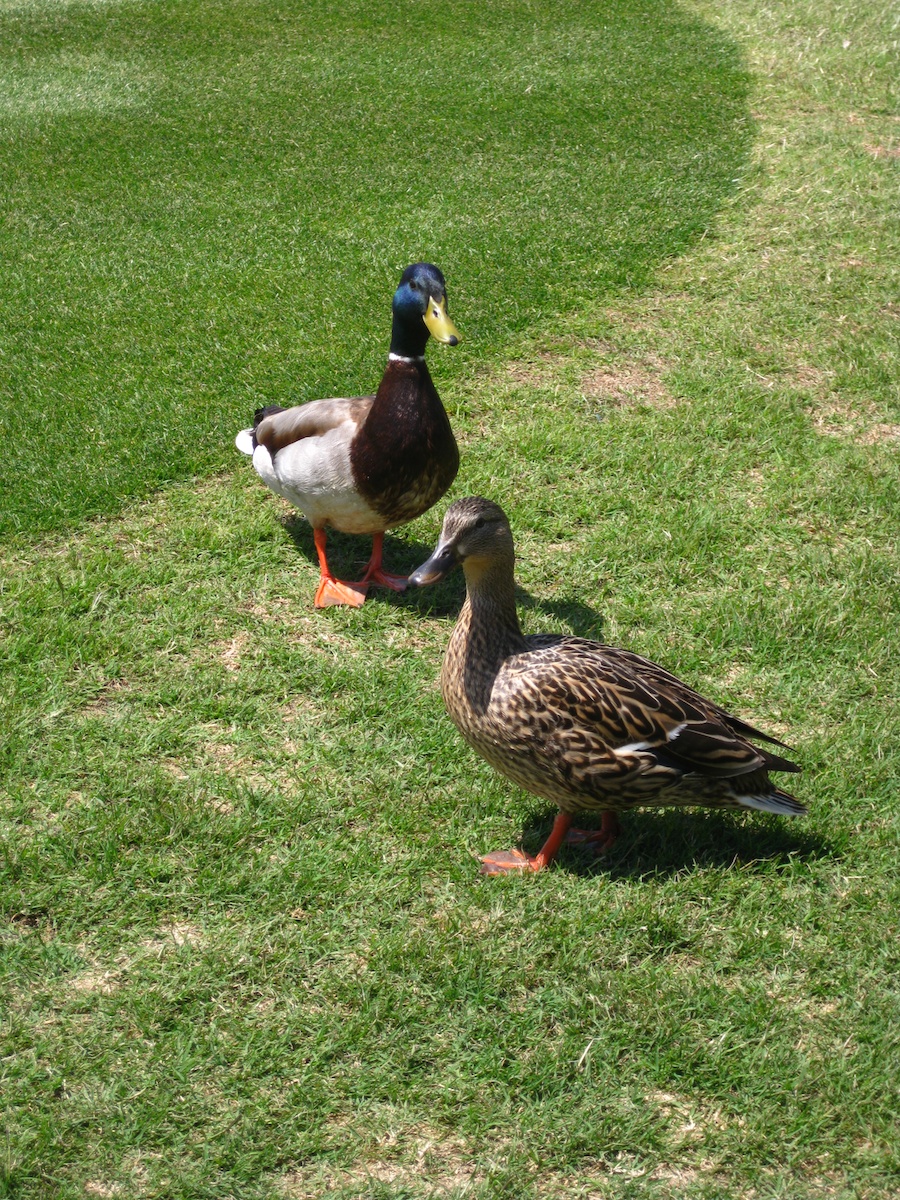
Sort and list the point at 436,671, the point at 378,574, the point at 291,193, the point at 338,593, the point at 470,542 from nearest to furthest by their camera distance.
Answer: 1. the point at 470,542
2. the point at 436,671
3. the point at 338,593
4. the point at 378,574
5. the point at 291,193

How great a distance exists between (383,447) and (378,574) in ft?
2.12

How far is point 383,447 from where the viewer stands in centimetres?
437

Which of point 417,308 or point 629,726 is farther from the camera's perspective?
point 417,308

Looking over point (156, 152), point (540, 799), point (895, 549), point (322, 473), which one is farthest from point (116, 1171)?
point (156, 152)

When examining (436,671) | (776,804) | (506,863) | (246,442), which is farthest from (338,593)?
(776,804)

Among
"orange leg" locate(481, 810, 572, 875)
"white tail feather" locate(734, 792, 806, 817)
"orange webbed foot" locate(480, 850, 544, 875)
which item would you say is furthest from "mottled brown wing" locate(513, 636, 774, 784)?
"orange webbed foot" locate(480, 850, 544, 875)

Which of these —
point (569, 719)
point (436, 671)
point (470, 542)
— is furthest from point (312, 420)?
point (569, 719)

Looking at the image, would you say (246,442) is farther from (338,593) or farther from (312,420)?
(338,593)

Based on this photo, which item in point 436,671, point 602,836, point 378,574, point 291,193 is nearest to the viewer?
point 602,836

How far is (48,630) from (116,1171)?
7.55 feet

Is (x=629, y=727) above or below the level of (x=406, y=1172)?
above

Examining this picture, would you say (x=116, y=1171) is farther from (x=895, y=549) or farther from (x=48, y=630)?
(x=895, y=549)

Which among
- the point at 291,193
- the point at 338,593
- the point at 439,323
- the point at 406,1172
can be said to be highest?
the point at 291,193

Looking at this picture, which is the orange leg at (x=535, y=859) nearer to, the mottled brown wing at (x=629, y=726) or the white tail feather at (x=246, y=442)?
the mottled brown wing at (x=629, y=726)
